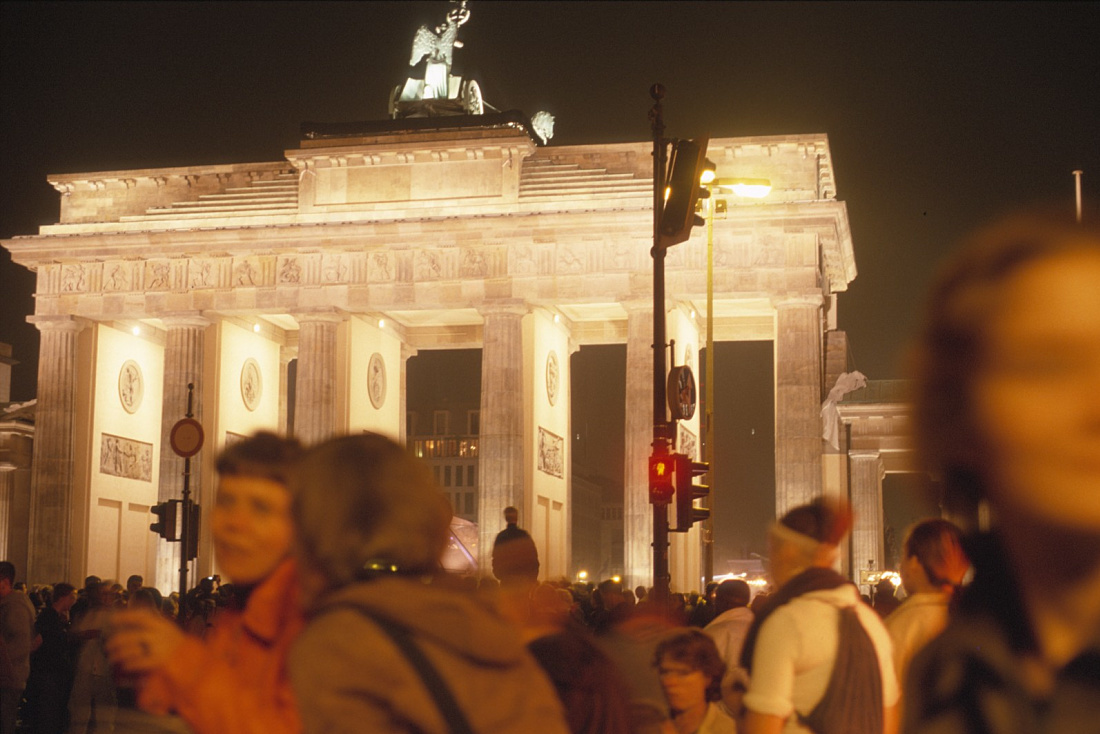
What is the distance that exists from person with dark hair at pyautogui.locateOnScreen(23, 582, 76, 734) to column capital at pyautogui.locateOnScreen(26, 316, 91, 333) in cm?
3491

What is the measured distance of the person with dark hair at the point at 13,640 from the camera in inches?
531

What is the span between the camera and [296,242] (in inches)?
1836

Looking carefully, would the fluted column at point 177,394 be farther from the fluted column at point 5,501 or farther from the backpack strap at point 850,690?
the backpack strap at point 850,690

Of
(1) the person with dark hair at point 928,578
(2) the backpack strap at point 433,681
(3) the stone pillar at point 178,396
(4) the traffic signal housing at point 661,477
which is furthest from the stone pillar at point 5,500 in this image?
(2) the backpack strap at point 433,681

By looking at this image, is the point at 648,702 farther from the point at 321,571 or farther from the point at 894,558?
the point at 894,558

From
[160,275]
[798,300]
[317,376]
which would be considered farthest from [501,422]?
[160,275]

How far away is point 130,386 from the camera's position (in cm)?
5050

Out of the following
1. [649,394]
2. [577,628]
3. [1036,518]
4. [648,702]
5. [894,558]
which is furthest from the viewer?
[894,558]

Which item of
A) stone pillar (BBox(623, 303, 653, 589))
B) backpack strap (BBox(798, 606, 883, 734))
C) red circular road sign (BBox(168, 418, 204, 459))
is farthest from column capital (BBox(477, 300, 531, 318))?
backpack strap (BBox(798, 606, 883, 734))

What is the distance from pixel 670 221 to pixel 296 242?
32.5 meters

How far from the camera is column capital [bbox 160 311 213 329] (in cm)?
4706

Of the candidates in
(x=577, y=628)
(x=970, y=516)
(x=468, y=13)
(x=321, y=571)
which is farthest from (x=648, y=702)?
(x=468, y=13)

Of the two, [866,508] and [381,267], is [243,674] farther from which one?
[866,508]

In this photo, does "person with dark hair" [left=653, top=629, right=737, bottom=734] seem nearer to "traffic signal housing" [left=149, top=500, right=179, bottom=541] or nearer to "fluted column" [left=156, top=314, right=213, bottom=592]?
"traffic signal housing" [left=149, top=500, right=179, bottom=541]
